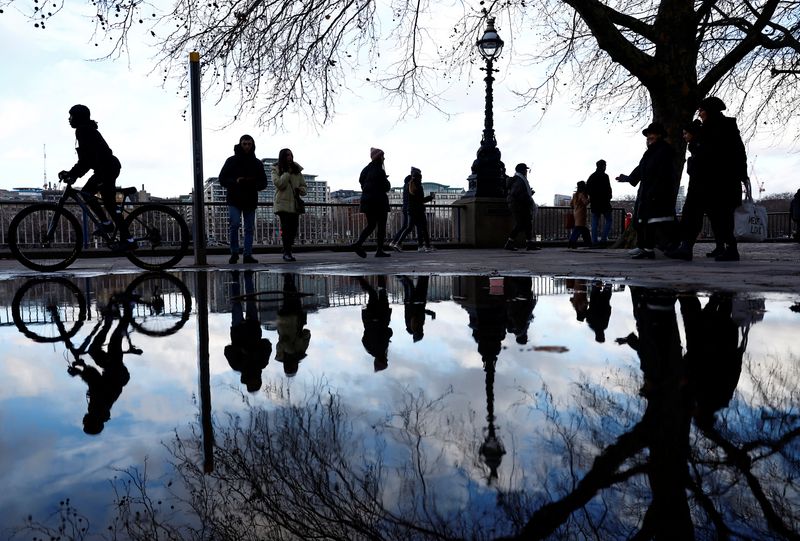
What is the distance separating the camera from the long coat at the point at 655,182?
8961 mm

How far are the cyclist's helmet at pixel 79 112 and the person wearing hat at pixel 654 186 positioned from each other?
748 centimetres

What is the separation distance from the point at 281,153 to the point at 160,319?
6.69 meters

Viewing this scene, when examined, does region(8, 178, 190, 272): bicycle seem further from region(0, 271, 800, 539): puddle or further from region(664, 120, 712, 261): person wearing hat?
region(664, 120, 712, 261): person wearing hat

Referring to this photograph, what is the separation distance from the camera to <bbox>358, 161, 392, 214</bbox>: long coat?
36.9 feet

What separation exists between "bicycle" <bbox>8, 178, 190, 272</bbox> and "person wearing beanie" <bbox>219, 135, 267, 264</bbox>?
1.37 m

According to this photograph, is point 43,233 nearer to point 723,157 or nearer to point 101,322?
point 101,322

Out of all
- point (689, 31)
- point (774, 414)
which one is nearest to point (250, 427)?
point (774, 414)

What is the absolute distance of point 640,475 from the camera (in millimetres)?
1470

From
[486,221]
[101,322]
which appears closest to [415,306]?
[101,322]

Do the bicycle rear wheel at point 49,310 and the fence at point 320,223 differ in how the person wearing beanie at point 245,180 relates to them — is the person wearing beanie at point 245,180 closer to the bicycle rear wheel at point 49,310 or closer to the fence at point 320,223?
the bicycle rear wheel at point 49,310

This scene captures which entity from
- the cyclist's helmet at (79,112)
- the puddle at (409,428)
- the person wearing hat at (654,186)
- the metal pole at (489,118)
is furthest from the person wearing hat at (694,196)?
the metal pole at (489,118)

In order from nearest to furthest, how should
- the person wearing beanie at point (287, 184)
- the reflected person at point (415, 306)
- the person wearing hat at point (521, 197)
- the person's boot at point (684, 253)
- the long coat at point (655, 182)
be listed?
the reflected person at point (415, 306) < the long coat at point (655, 182) < the person's boot at point (684, 253) < the person wearing beanie at point (287, 184) < the person wearing hat at point (521, 197)

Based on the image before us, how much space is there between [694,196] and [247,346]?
25.0 ft

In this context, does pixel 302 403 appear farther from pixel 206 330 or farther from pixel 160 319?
pixel 160 319
